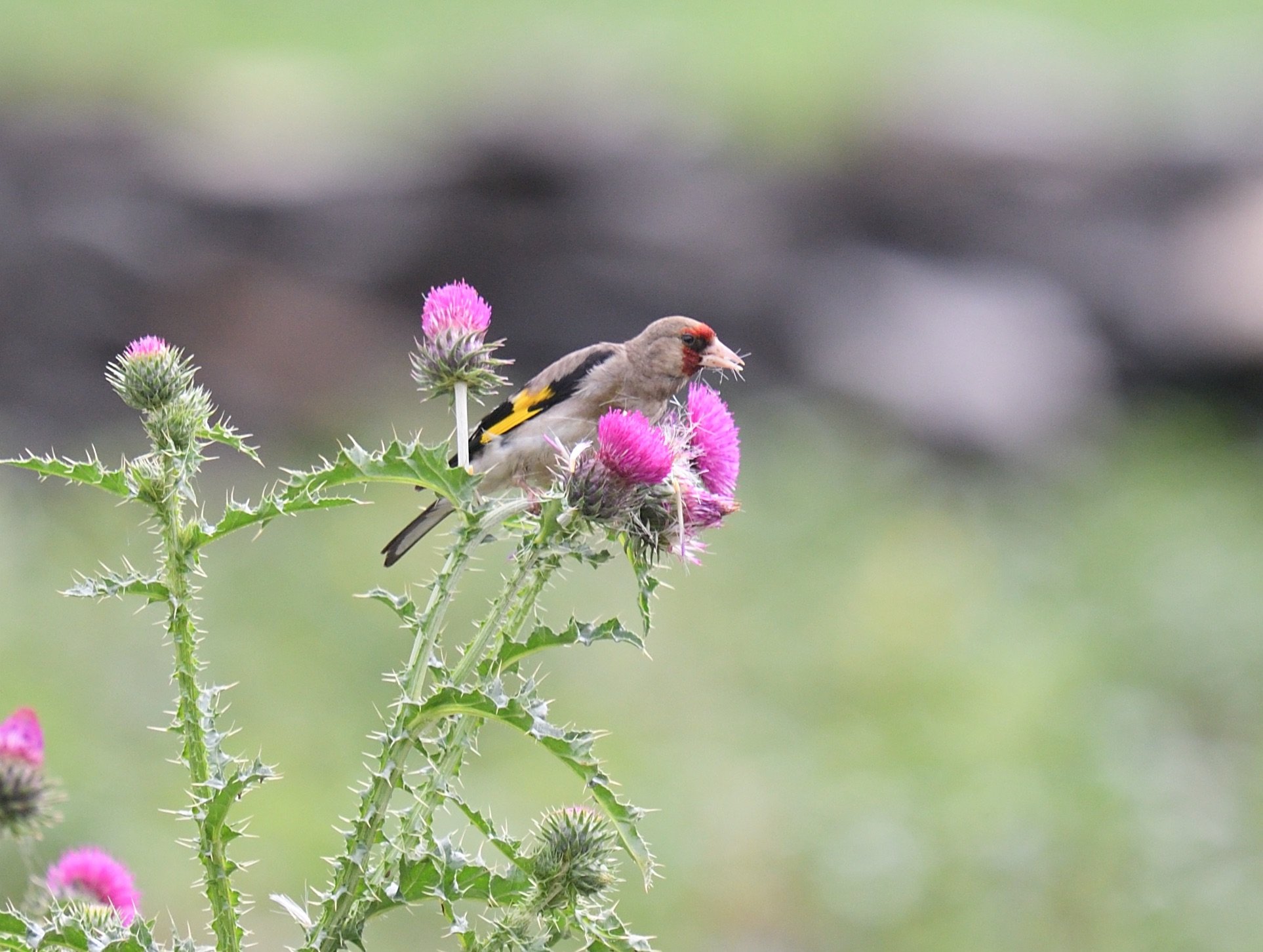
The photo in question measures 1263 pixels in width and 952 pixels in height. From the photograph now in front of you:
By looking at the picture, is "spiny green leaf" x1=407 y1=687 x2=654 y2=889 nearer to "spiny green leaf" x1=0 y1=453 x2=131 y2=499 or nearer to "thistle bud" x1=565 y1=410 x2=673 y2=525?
"thistle bud" x1=565 y1=410 x2=673 y2=525

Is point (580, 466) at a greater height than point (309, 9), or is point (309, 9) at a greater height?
point (309, 9)

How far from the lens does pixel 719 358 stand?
3.87 m

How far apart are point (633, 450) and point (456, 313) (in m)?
0.44

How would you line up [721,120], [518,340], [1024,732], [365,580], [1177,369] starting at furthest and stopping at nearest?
[721,120] → [1177,369] → [518,340] → [365,580] → [1024,732]

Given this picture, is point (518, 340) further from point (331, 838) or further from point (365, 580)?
point (331, 838)

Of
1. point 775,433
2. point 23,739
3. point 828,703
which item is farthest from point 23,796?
point 775,433

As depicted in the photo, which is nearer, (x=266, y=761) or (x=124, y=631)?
(x=266, y=761)

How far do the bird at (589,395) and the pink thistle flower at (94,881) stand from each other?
127 centimetres

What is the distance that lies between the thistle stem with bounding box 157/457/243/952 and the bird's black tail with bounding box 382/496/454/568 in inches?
66.2

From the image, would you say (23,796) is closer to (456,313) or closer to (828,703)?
(456,313)

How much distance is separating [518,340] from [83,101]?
5.44m

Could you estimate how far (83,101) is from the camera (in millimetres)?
14156

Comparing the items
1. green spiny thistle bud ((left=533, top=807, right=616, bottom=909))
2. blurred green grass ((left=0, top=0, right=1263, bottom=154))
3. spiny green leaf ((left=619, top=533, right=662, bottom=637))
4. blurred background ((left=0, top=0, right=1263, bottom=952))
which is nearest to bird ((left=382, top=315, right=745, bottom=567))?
spiny green leaf ((left=619, top=533, right=662, bottom=637))

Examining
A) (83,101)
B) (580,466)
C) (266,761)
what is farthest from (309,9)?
(580,466)
